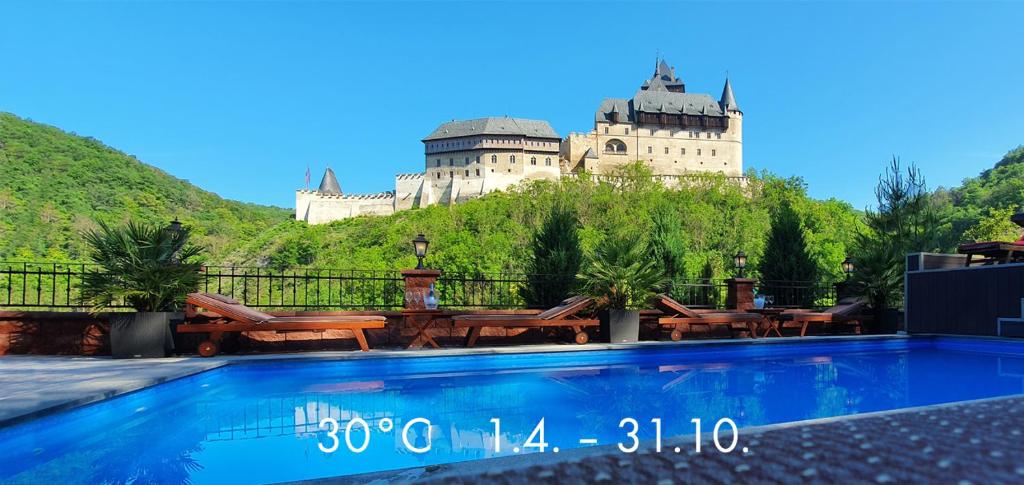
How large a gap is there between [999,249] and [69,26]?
1311 inches

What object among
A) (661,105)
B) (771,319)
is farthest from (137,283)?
(661,105)

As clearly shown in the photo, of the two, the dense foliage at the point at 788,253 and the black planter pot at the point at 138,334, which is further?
the dense foliage at the point at 788,253

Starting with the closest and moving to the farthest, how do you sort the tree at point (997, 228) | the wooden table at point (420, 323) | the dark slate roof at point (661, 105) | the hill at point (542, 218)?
the wooden table at point (420, 323) → the tree at point (997, 228) → the hill at point (542, 218) → the dark slate roof at point (661, 105)

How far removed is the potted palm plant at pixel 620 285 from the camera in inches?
311

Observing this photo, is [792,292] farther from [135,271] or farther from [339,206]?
[339,206]

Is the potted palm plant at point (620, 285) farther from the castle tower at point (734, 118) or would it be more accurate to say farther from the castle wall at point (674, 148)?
the castle tower at point (734, 118)

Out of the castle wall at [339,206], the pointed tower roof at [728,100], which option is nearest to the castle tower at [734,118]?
the pointed tower roof at [728,100]

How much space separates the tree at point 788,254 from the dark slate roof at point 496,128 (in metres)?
53.0

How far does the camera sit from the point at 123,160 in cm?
4406

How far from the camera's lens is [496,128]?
65625mm

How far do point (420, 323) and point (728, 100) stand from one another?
70026mm

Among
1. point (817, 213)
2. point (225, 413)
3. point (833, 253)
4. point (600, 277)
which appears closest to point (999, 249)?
point (600, 277)

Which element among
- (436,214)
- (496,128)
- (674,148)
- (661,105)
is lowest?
(436,214)

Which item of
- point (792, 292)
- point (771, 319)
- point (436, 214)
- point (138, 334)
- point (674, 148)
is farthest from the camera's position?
point (674, 148)
